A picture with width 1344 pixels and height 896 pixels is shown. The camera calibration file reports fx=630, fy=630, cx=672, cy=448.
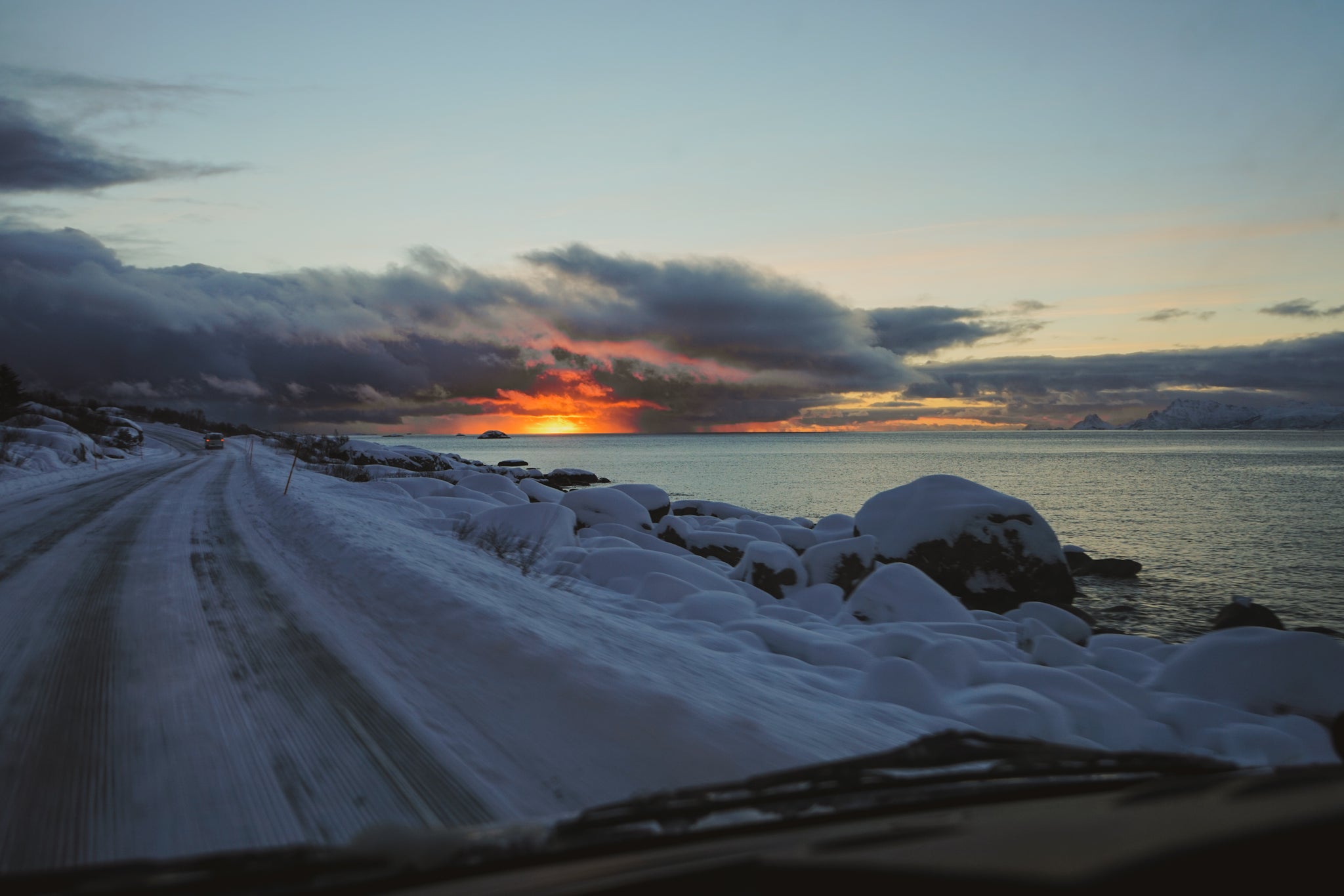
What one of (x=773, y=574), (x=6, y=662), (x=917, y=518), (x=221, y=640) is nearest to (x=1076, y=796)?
(x=221, y=640)

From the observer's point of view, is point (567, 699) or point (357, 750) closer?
point (357, 750)

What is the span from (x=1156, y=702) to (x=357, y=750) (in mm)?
6380

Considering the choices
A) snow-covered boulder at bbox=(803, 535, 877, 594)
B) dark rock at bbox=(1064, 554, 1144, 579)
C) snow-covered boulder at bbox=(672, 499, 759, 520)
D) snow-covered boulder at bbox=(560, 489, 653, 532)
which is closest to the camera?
snow-covered boulder at bbox=(803, 535, 877, 594)

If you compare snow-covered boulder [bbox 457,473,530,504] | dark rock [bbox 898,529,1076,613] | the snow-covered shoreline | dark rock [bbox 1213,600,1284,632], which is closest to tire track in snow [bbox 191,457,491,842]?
the snow-covered shoreline

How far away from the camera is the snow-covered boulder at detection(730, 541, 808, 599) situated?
965 cm

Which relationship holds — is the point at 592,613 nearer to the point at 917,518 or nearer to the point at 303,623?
the point at 303,623

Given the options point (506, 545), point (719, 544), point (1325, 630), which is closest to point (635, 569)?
point (506, 545)

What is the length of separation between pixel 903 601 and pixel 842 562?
103 inches

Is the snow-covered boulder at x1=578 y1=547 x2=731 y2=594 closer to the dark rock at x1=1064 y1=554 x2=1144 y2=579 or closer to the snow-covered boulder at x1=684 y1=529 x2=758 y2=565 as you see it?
the snow-covered boulder at x1=684 y1=529 x2=758 y2=565

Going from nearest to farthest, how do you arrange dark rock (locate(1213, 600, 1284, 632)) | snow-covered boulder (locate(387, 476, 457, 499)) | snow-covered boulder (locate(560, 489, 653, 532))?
dark rock (locate(1213, 600, 1284, 632)) < snow-covered boulder (locate(560, 489, 653, 532)) < snow-covered boulder (locate(387, 476, 457, 499))

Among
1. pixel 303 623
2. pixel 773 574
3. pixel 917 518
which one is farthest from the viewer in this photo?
pixel 917 518

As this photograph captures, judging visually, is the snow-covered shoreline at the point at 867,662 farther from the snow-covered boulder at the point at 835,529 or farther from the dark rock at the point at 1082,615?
the snow-covered boulder at the point at 835,529

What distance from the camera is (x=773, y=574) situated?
979 cm

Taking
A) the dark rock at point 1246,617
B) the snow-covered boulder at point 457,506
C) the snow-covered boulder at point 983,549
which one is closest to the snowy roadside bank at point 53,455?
the snow-covered boulder at point 457,506
